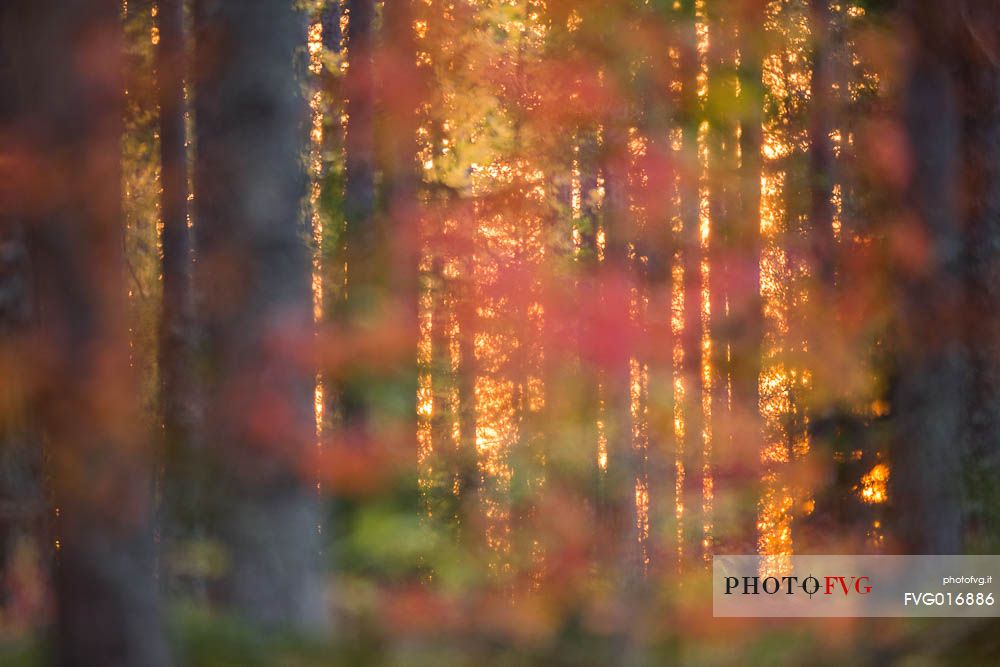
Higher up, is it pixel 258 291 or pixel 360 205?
pixel 360 205

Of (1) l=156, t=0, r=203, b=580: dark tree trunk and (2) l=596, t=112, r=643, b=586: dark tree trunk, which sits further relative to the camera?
(1) l=156, t=0, r=203, b=580: dark tree trunk

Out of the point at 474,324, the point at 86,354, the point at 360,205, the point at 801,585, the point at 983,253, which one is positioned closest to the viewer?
the point at 86,354

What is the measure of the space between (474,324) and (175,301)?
11.9 ft

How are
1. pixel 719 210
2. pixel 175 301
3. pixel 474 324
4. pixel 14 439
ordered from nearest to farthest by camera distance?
pixel 14 439 < pixel 175 301 < pixel 719 210 < pixel 474 324

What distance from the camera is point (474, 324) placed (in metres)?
13.7

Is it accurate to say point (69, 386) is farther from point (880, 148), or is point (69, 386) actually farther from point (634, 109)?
point (880, 148)

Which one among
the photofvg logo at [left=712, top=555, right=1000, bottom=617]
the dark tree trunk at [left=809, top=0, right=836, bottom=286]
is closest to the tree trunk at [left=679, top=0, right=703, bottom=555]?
the dark tree trunk at [left=809, top=0, right=836, bottom=286]

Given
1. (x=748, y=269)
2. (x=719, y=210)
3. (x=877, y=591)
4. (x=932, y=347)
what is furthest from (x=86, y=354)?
(x=748, y=269)

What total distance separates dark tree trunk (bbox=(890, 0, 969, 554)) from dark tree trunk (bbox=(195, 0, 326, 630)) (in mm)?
4482

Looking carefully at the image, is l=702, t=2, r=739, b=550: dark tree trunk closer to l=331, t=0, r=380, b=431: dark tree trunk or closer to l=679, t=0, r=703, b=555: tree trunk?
l=679, t=0, r=703, b=555: tree trunk

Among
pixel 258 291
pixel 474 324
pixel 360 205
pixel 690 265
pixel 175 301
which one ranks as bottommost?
pixel 258 291

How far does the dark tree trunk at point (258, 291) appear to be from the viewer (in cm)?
703

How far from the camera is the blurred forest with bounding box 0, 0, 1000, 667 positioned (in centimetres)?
454

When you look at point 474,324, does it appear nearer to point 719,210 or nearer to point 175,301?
point 719,210
